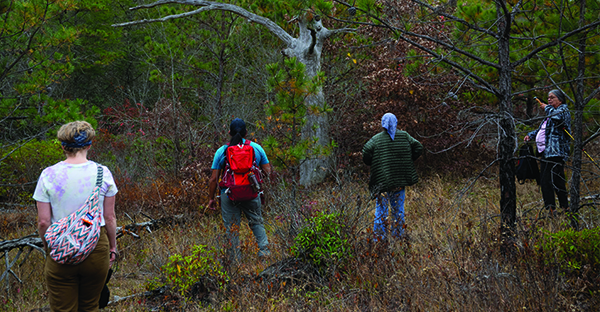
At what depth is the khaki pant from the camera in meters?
2.51

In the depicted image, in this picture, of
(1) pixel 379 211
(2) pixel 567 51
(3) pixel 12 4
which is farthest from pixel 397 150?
(3) pixel 12 4

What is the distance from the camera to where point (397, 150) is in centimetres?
461

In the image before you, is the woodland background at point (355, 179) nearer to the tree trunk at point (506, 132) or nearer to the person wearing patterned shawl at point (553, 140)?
the tree trunk at point (506, 132)

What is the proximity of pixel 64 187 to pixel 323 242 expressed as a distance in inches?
88.0

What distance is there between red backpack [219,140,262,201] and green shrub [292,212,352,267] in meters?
0.74

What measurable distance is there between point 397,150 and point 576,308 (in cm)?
240

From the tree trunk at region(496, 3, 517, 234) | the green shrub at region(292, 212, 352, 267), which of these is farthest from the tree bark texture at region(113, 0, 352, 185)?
the tree trunk at region(496, 3, 517, 234)

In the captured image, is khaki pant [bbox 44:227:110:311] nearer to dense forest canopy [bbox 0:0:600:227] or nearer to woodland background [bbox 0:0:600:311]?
woodland background [bbox 0:0:600:311]

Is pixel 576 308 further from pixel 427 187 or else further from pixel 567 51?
pixel 427 187

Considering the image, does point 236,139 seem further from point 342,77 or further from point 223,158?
point 342,77

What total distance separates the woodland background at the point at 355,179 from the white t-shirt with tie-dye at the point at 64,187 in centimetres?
133

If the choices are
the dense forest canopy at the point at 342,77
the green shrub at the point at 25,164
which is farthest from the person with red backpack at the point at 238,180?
the green shrub at the point at 25,164

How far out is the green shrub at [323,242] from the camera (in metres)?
3.78

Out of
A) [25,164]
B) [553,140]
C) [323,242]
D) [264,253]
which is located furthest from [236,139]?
[25,164]
